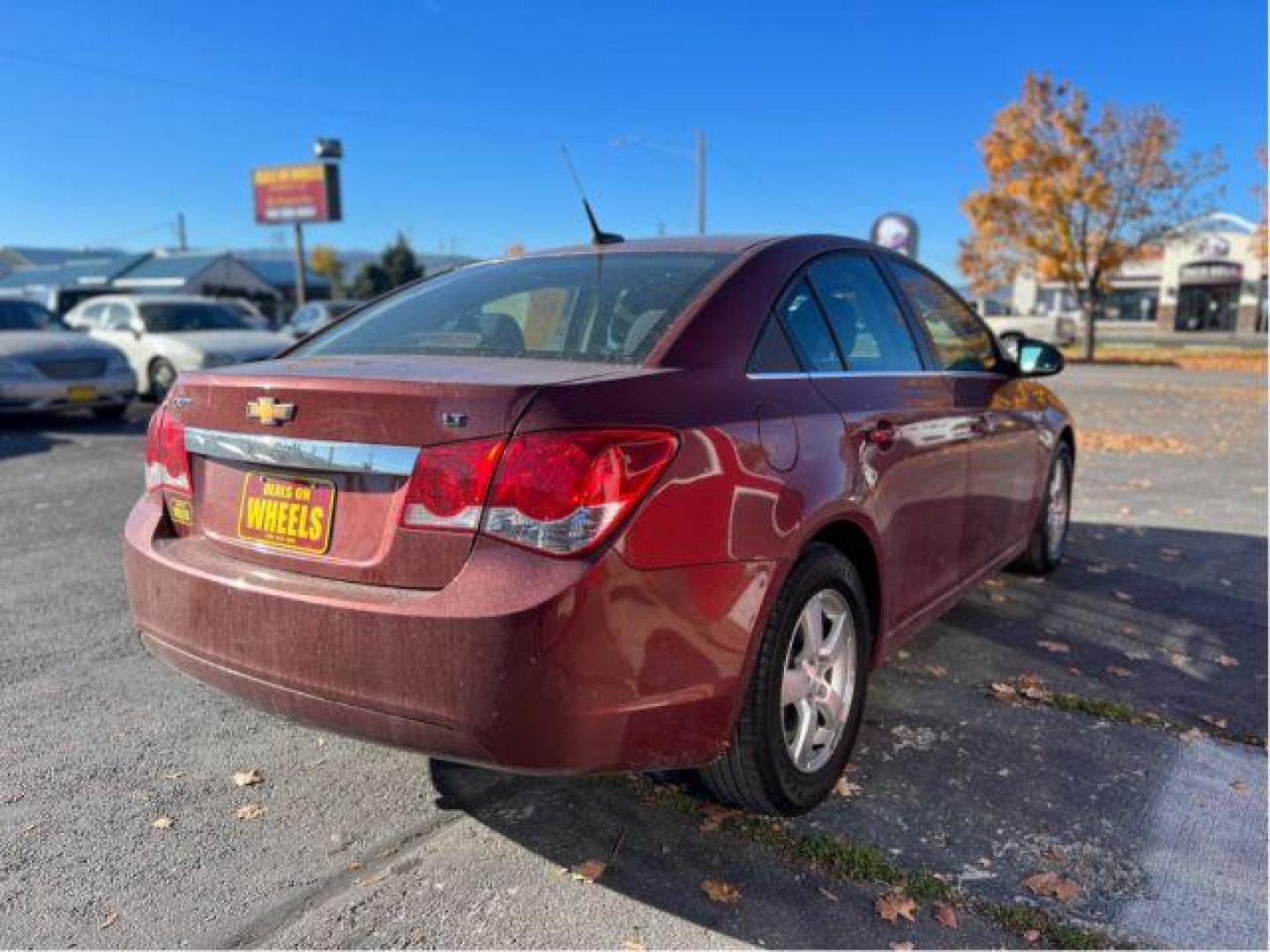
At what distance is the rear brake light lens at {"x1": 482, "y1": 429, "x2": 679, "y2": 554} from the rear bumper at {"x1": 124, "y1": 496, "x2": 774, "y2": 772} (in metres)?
0.05

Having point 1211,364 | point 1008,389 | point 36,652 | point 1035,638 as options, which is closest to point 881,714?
point 1035,638

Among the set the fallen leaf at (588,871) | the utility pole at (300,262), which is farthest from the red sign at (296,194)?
the fallen leaf at (588,871)

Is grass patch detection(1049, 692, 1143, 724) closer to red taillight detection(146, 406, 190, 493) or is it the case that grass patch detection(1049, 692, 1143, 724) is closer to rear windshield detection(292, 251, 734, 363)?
rear windshield detection(292, 251, 734, 363)

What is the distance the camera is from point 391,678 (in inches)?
86.2

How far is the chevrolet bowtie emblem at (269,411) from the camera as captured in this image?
2.40 m

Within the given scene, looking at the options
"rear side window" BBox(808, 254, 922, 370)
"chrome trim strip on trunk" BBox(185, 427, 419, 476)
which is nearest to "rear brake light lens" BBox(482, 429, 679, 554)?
"chrome trim strip on trunk" BBox(185, 427, 419, 476)

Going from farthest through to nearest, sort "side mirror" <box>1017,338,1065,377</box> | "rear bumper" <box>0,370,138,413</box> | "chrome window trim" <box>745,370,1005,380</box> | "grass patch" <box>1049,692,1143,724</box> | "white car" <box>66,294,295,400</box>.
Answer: "white car" <box>66,294,295,400</box>, "rear bumper" <box>0,370,138,413</box>, "side mirror" <box>1017,338,1065,377</box>, "grass patch" <box>1049,692,1143,724</box>, "chrome window trim" <box>745,370,1005,380</box>

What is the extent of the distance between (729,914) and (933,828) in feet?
2.43

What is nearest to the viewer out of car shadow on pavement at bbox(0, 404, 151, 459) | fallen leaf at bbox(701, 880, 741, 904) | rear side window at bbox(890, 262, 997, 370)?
fallen leaf at bbox(701, 880, 741, 904)

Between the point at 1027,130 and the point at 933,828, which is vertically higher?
the point at 1027,130

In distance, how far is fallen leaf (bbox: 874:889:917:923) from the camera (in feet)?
7.84

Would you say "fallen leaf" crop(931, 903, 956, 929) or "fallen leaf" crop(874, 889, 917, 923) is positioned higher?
"fallen leaf" crop(874, 889, 917, 923)

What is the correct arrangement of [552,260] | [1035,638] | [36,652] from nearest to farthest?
[552,260] < [36,652] < [1035,638]

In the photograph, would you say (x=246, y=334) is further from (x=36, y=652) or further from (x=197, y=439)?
(x=197, y=439)
